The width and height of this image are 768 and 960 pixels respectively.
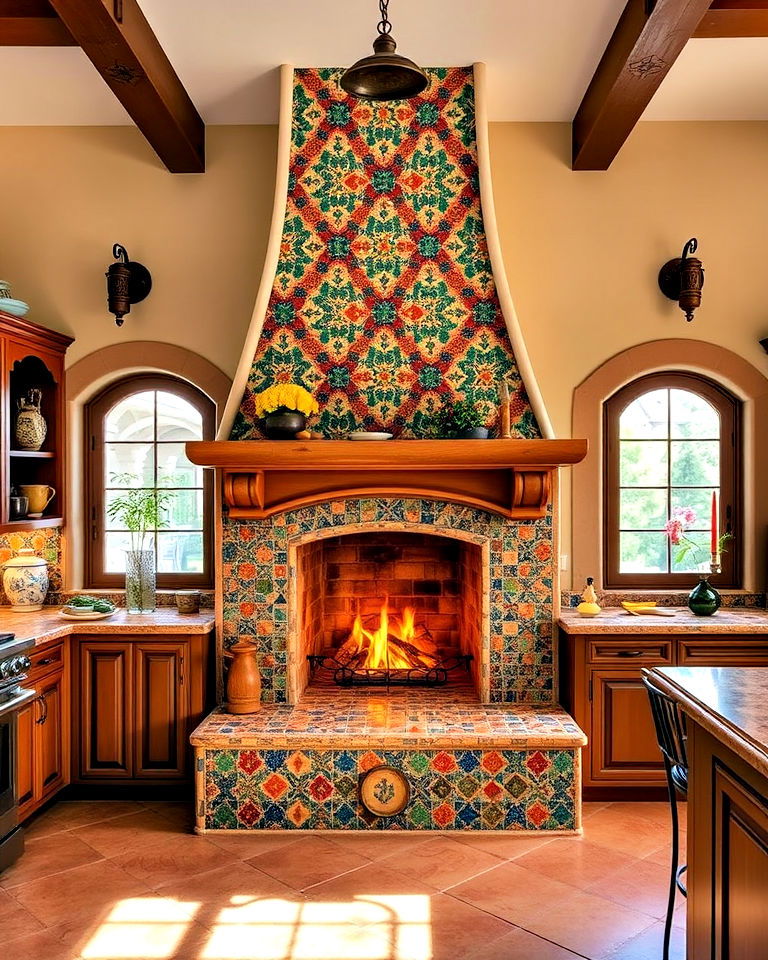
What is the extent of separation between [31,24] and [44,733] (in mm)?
3124

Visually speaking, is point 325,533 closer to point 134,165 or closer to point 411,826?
point 411,826

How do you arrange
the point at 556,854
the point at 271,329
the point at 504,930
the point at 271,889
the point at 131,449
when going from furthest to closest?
the point at 131,449 → the point at 271,329 → the point at 556,854 → the point at 271,889 → the point at 504,930

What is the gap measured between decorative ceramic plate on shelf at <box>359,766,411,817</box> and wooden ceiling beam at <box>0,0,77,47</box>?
342 centimetres

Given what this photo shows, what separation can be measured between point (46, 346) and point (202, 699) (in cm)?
204

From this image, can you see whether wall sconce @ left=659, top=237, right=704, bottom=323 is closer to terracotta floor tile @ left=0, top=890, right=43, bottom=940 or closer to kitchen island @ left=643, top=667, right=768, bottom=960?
kitchen island @ left=643, top=667, right=768, bottom=960

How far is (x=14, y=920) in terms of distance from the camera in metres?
3.04

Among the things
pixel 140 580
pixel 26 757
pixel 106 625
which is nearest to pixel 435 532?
pixel 140 580

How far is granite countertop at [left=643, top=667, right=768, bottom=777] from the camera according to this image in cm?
185

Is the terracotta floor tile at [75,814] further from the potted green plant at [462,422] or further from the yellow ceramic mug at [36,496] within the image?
the potted green plant at [462,422]

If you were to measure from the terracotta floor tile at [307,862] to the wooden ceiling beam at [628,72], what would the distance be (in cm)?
354

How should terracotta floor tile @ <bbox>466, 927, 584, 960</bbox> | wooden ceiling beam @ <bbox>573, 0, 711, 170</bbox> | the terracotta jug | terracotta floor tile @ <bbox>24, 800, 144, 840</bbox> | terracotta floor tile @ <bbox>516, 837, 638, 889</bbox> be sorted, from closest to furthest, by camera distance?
terracotta floor tile @ <bbox>466, 927, 584, 960</bbox> < wooden ceiling beam @ <bbox>573, 0, 711, 170</bbox> < terracotta floor tile @ <bbox>516, 837, 638, 889</bbox> < terracotta floor tile @ <bbox>24, 800, 144, 840</bbox> < the terracotta jug

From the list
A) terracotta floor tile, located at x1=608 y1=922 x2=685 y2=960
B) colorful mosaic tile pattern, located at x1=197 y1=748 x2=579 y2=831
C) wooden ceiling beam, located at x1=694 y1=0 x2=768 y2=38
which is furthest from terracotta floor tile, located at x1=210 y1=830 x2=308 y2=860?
A: wooden ceiling beam, located at x1=694 y1=0 x2=768 y2=38

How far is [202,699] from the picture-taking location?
13.8 feet

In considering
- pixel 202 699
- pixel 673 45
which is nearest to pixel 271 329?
pixel 202 699
